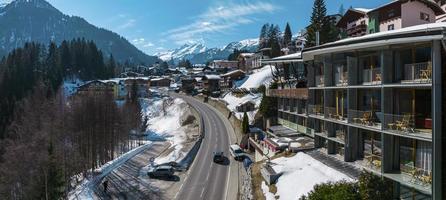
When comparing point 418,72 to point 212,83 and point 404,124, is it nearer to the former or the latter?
point 404,124

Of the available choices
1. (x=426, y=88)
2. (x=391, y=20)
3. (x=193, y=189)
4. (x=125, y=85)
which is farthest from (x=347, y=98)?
(x=125, y=85)

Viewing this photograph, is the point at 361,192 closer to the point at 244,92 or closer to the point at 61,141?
the point at 61,141

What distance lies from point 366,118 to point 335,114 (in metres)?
4.91

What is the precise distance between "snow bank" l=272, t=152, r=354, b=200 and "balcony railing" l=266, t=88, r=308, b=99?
11.3m

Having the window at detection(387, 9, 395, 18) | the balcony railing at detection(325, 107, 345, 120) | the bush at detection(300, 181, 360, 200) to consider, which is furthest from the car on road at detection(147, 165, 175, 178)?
the window at detection(387, 9, 395, 18)

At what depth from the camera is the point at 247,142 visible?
6166cm

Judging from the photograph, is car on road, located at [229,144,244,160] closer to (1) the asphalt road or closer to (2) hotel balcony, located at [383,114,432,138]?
(1) the asphalt road

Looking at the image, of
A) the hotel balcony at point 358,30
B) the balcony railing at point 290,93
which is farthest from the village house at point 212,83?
the balcony railing at point 290,93

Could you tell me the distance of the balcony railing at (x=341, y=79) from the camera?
2859cm

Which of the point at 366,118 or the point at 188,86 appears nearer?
the point at 366,118

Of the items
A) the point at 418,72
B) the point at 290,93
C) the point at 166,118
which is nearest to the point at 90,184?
the point at 290,93

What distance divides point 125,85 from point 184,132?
79.5 meters

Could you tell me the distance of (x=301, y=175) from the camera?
28906 millimetres

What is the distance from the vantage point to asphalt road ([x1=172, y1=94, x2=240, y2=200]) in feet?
138
